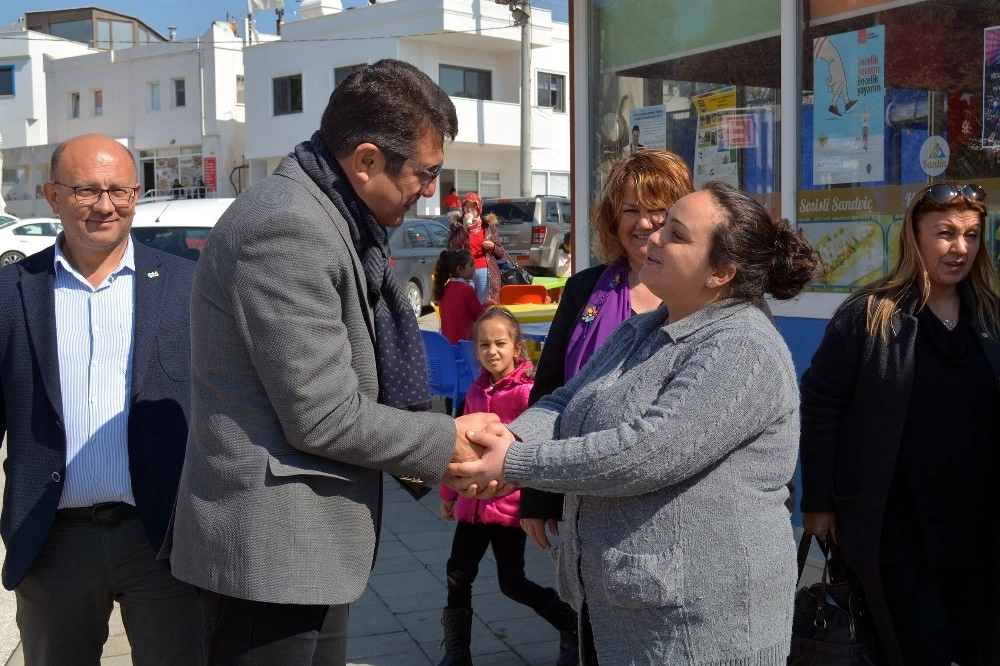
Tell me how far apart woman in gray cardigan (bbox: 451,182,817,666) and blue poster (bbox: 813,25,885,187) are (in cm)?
267

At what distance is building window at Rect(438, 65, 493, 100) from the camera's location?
3684 centimetres

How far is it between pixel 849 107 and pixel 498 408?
216 cm

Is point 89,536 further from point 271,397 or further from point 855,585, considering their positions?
point 855,585

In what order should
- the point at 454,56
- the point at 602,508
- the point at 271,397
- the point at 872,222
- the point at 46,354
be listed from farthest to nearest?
the point at 454,56 < the point at 872,222 < the point at 46,354 < the point at 602,508 < the point at 271,397

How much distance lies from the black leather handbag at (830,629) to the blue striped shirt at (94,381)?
6.72ft

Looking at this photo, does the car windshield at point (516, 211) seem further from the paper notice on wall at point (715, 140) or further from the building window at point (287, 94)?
the paper notice on wall at point (715, 140)

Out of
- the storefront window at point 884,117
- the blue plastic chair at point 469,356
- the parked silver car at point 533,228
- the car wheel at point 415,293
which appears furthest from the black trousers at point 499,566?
the parked silver car at point 533,228

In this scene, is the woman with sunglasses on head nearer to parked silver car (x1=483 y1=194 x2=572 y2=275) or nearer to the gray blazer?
the gray blazer

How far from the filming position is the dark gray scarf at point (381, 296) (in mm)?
2373

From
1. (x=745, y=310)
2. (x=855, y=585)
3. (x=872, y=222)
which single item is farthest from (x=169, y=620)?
(x=872, y=222)

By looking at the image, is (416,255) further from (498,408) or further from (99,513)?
(99,513)

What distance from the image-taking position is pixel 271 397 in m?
2.18

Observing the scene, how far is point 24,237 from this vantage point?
24156 mm

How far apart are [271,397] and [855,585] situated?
2.19 meters
